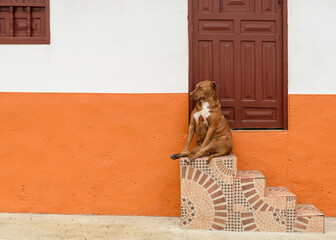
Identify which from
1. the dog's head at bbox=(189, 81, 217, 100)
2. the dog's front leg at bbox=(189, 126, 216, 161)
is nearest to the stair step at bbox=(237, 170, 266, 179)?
the dog's front leg at bbox=(189, 126, 216, 161)

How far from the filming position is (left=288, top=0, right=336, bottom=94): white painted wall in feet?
14.4

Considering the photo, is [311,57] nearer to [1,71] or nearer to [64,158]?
[64,158]

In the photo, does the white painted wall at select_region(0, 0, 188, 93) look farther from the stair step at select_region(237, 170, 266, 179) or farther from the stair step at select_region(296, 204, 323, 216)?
the stair step at select_region(296, 204, 323, 216)

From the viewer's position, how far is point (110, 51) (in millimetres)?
4457

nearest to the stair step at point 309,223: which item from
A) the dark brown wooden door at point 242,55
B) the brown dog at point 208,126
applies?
the brown dog at point 208,126

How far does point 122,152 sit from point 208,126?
111cm

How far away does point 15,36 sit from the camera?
15.0 ft

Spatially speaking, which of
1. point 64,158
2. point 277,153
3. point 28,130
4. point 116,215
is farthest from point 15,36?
point 277,153

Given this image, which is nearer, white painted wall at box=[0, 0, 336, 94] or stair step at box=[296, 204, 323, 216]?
stair step at box=[296, 204, 323, 216]

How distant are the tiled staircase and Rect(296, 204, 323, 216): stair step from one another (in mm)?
10

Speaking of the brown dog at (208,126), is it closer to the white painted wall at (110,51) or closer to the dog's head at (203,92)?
the dog's head at (203,92)

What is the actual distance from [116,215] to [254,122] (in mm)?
2003

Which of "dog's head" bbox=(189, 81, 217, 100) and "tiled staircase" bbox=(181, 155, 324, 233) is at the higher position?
"dog's head" bbox=(189, 81, 217, 100)

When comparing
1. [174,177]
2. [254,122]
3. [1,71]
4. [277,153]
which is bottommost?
[174,177]
